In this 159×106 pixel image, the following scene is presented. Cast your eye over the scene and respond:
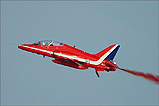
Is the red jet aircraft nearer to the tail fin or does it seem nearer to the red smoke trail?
the tail fin

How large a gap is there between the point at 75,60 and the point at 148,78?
32.6ft

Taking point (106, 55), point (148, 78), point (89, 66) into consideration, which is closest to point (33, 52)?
point (89, 66)

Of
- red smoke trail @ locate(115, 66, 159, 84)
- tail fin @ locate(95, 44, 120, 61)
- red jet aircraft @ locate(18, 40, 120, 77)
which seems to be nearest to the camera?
red jet aircraft @ locate(18, 40, 120, 77)

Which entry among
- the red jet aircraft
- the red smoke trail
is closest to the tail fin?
the red jet aircraft

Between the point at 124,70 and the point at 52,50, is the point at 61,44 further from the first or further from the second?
the point at 124,70

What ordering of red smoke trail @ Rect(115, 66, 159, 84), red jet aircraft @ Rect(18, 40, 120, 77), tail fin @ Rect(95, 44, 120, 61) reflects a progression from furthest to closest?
tail fin @ Rect(95, 44, 120, 61), red smoke trail @ Rect(115, 66, 159, 84), red jet aircraft @ Rect(18, 40, 120, 77)

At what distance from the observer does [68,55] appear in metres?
35.4

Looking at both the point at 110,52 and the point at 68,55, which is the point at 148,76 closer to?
the point at 110,52

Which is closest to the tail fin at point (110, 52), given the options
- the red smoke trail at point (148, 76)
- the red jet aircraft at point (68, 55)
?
the red jet aircraft at point (68, 55)

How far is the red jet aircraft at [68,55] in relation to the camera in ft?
116

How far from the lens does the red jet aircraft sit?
116 ft

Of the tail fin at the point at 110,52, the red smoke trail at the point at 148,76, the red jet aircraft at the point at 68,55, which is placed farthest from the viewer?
the tail fin at the point at 110,52

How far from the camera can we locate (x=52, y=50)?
35.8 m

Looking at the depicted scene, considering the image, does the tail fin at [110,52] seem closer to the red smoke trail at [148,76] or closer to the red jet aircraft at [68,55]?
the red jet aircraft at [68,55]
